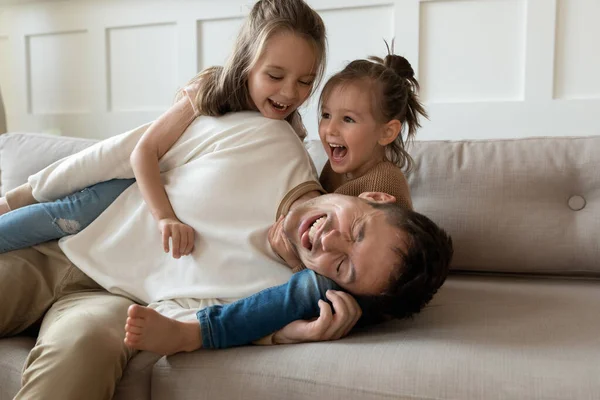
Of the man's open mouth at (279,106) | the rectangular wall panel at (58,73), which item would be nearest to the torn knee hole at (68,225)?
the man's open mouth at (279,106)

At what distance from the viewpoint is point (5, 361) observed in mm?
1152

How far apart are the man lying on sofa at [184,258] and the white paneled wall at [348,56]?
0.78 metres

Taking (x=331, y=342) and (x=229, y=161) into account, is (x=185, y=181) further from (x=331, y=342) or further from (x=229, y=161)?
(x=331, y=342)

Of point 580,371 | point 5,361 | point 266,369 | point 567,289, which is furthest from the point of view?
point 567,289

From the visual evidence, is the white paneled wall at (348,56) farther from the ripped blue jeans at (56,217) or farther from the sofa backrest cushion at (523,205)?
the ripped blue jeans at (56,217)

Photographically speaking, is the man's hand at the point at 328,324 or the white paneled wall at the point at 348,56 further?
the white paneled wall at the point at 348,56

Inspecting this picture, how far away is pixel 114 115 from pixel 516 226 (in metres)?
1.67

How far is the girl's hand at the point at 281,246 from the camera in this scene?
3.87 feet

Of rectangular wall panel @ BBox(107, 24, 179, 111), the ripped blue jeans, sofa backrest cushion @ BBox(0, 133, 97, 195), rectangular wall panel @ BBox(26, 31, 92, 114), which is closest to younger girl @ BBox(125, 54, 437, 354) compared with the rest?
the ripped blue jeans

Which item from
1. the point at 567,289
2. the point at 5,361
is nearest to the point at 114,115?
the point at 5,361

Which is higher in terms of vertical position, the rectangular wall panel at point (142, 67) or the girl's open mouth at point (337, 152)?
the rectangular wall panel at point (142, 67)

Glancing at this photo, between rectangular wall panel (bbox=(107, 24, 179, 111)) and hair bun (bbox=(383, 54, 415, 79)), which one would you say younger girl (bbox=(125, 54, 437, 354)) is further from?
rectangular wall panel (bbox=(107, 24, 179, 111))

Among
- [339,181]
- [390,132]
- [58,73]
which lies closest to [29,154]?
[58,73]

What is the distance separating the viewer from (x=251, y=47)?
140cm
